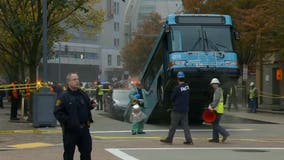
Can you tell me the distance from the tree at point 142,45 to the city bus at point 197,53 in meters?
49.2

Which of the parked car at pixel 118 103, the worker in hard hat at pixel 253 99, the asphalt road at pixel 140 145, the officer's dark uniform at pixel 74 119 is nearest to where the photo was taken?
the officer's dark uniform at pixel 74 119

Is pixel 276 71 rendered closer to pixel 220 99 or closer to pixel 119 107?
pixel 119 107

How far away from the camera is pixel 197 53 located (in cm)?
1889

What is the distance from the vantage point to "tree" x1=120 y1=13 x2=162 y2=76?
69.9m

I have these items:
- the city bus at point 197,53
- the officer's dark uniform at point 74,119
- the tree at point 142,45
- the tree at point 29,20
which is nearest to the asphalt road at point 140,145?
the city bus at point 197,53

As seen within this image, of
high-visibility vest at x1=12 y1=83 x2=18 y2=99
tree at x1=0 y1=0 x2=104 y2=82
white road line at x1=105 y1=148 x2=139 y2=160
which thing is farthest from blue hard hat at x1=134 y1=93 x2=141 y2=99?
high-visibility vest at x1=12 y1=83 x2=18 y2=99

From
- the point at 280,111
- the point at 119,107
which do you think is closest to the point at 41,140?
the point at 119,107

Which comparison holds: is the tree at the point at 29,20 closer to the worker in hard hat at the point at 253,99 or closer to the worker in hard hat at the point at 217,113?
the worker in hard hat at the point at 217,113

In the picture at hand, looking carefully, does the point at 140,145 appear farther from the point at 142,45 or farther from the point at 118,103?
the point at 142,45

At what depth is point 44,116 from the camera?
19.4 m

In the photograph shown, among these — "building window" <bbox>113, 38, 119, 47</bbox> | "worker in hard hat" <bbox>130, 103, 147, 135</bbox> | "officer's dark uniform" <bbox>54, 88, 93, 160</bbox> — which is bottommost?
"worker in hard hat" <bbox>130, 103, 147, 135</bbox>

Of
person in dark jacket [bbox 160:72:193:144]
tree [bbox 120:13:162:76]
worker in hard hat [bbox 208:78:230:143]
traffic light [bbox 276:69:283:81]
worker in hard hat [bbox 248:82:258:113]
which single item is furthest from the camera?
tree [bbox 120:13:162:76]

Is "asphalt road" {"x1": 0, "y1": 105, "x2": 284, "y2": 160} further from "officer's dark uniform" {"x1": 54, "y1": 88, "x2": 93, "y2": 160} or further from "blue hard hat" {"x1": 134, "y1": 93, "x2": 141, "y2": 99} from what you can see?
"officer's dark uniform" {"x1": 54, "y1": 88, "x2": 93, "y2": 160}

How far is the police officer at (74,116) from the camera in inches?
320
